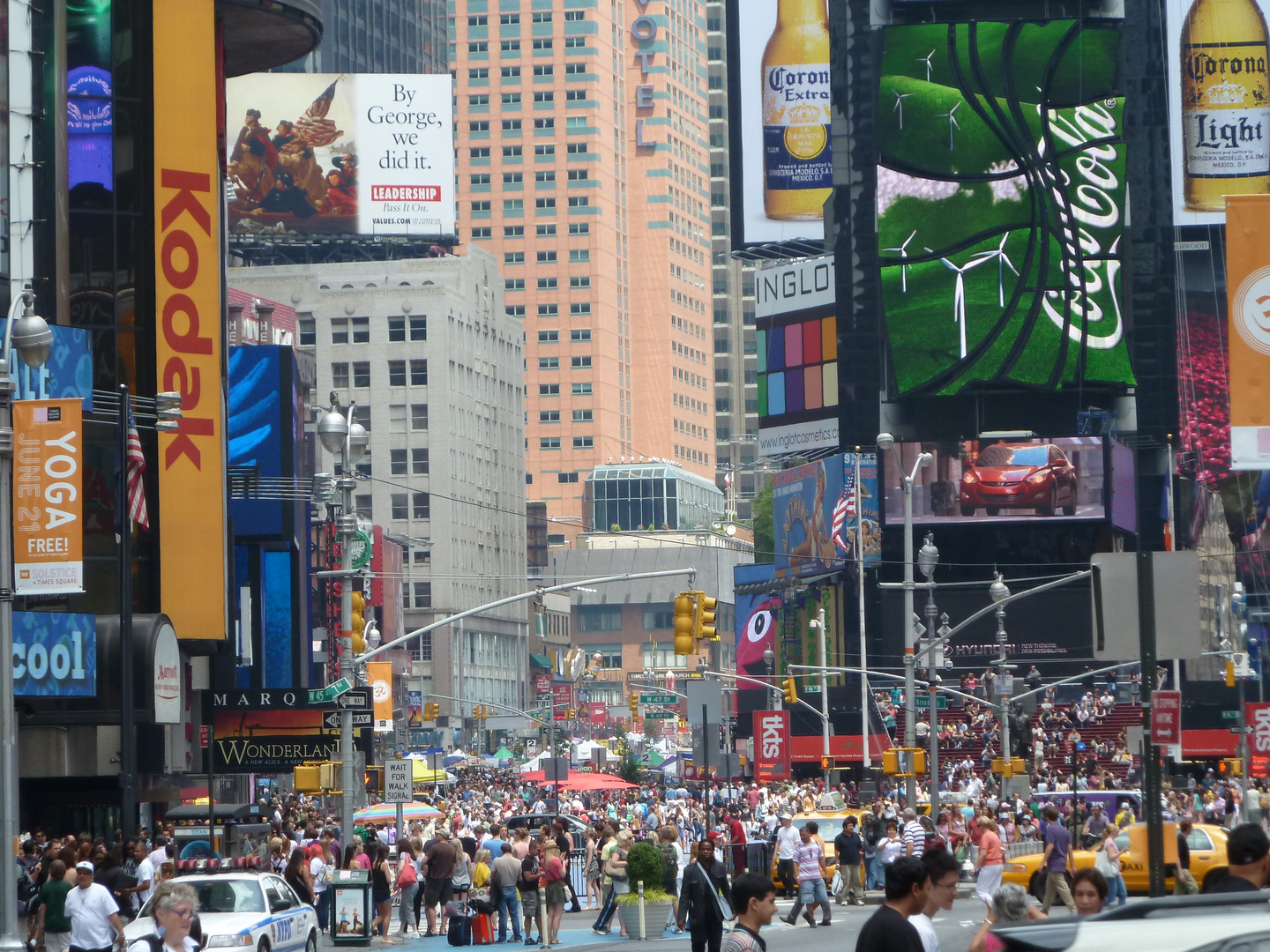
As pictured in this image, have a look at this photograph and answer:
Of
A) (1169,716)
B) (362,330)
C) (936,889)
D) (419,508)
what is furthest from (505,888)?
(419,508)

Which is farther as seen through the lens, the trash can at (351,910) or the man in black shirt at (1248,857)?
the trash can at (351,910)

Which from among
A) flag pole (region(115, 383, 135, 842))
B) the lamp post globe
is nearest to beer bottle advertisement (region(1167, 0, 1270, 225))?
the lamp post globe

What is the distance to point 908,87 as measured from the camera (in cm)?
9894

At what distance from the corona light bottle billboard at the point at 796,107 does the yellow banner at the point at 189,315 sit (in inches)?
2360

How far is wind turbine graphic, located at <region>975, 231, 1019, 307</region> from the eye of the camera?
9856cm

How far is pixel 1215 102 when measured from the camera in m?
98.8

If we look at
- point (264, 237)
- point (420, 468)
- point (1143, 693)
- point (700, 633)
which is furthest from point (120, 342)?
point (420, 468)

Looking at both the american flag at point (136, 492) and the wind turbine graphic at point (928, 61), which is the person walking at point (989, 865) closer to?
the american flag at point (136, 492)

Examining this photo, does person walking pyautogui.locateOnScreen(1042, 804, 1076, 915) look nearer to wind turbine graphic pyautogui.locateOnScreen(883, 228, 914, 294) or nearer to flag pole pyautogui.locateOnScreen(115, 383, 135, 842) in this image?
flag pole pyautogui.locateOnScreen(115, 383, 135, 842)

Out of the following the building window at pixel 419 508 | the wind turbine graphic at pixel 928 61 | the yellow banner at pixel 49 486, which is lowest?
the yellow banner at pixel 49 486

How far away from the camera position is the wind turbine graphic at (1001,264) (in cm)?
9856

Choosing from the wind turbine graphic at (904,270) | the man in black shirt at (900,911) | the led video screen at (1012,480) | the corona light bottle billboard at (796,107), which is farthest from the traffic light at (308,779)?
→ the corona light bottle billboard at (796,107)

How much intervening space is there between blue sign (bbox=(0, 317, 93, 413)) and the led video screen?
61213 millimetres

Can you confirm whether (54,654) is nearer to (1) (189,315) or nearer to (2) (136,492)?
(2) (136,492)
